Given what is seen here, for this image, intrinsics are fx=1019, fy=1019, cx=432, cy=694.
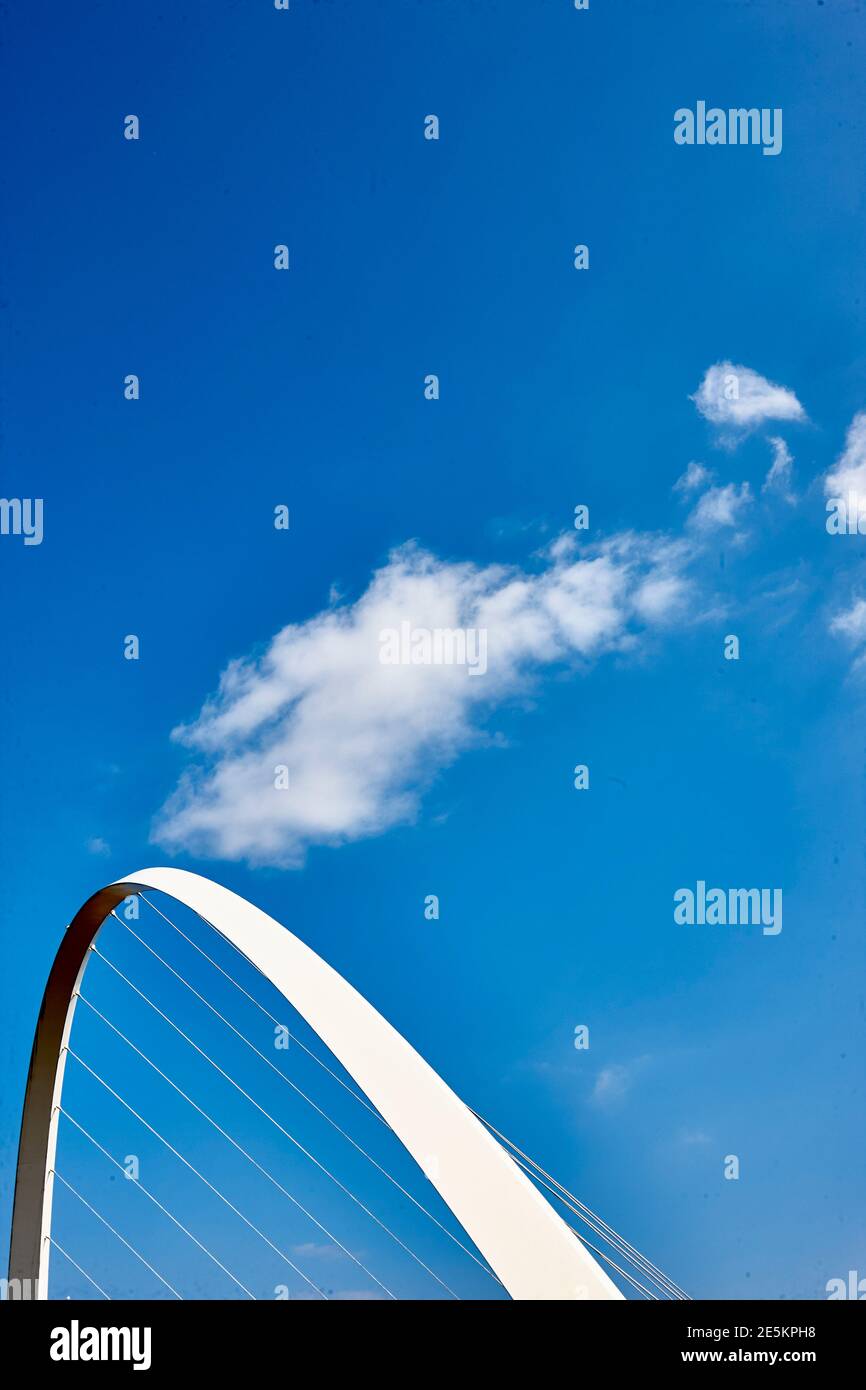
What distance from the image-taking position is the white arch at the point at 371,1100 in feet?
18.6

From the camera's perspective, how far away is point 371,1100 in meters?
7.00

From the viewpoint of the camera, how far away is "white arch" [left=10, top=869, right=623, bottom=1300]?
5.66 m
